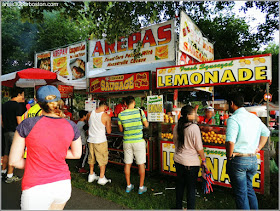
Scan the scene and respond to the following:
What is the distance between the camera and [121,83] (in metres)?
5.54

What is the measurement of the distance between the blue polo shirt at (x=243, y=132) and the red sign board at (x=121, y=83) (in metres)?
2.84

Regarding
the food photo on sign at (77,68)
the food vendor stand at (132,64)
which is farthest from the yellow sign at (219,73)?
the food photo on sign at (77,68)

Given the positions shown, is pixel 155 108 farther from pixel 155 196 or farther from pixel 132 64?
pixel 132 64

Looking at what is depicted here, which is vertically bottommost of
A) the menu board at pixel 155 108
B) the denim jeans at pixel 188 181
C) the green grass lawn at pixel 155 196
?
the green grass lawn at pixel 155 196

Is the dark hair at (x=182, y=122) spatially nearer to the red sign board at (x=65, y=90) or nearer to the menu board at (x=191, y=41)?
the menu board at (x=191, y=41)

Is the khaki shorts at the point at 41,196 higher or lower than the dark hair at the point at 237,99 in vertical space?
lower

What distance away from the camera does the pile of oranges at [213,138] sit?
4039mm

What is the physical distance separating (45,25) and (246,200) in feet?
54.0

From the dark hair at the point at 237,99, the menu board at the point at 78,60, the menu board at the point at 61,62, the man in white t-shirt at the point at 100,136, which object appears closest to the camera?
the dark hair at the point at 237,99

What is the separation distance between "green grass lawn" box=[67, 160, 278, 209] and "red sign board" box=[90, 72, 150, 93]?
2441mm

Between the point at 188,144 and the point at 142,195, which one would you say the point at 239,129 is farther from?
the point at 142,195

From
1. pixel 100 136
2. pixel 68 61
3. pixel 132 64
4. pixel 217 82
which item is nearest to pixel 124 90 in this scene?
pixel 132 64

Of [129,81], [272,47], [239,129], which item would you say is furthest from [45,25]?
[272,47]

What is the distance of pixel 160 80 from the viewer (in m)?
4.89
